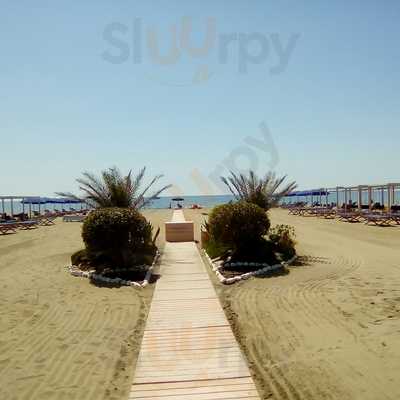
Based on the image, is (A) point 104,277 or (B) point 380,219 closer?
(A) point 104,277

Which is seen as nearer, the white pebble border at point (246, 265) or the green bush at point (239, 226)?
the white pebble border at point (246, 265)

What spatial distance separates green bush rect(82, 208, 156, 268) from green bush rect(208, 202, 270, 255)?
2.01 metres

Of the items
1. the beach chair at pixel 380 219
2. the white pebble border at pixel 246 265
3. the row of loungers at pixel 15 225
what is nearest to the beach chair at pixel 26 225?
the row of loungers at pixel 15 225

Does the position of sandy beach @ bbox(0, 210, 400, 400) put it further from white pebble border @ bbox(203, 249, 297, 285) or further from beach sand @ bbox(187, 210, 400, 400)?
white pebble border @ bbox(203, 249, 297, 285)

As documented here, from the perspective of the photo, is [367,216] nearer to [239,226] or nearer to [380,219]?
[380,219]

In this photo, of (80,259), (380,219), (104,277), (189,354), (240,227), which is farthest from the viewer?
(380,219)

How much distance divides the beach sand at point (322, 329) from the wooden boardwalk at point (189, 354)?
0.81 feet

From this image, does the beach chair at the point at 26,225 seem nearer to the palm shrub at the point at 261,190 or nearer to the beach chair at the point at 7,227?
the beach chair at the point at 7,227

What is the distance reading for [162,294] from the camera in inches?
350

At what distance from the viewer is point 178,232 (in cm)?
1867

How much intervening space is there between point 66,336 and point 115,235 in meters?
4.76

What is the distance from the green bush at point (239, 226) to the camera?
12.2 metres

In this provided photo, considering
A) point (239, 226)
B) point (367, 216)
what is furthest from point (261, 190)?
point (367, 216)

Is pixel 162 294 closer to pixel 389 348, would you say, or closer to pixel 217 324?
pixel 217 324
